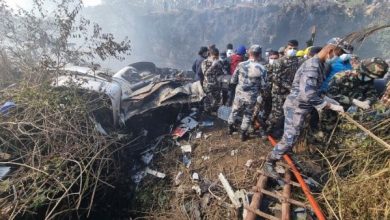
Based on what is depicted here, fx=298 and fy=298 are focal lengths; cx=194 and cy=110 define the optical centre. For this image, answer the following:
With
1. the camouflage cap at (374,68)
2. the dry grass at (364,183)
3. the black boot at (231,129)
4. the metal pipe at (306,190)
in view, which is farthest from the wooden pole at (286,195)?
the camouflage cap at (374,68)

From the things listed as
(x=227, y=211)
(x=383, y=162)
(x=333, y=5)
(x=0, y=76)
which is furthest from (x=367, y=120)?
(x=333, y=5)

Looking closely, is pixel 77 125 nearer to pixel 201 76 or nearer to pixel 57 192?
pixel 57 192

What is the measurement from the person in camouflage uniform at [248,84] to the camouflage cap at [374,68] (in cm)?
158

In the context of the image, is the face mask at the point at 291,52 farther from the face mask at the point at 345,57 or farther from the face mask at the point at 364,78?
the face mask at the point at 364,78

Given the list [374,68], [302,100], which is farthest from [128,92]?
[374,68]

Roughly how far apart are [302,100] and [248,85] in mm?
1476

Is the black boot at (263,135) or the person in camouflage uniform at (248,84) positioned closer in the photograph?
the person in camouflage uniform at (248,84)

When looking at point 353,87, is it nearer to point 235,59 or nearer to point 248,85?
point 248,85

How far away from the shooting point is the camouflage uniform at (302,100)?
154 inches

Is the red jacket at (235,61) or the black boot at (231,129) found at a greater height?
the red jacket at (235,61)

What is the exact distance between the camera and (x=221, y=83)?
6.92m

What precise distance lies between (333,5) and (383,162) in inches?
858

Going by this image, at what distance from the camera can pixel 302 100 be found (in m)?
4.05

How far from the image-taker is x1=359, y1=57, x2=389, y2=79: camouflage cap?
455cm
